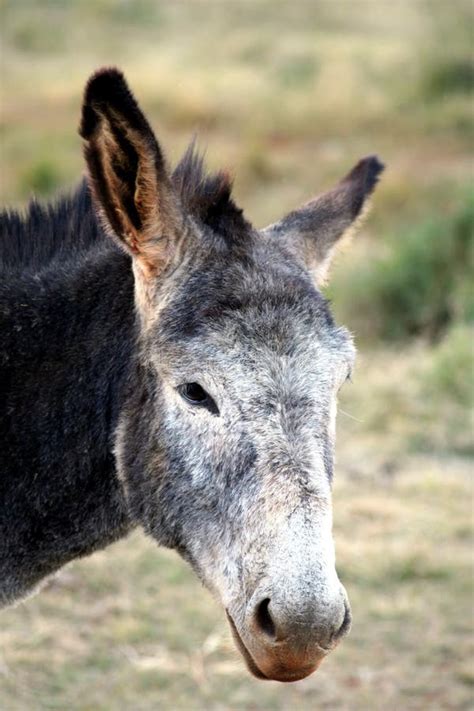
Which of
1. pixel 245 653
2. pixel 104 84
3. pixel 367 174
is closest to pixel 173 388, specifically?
pixel 245 653

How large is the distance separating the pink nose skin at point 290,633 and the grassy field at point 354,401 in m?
0.27

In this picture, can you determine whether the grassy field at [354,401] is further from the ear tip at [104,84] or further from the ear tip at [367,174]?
the ear tip at [104,84]

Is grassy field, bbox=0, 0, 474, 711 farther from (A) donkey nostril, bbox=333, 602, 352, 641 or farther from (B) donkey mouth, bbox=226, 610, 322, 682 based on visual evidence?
(A) donkey nostril, bbox=333, 602, 352, 641

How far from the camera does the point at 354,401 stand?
398 inches

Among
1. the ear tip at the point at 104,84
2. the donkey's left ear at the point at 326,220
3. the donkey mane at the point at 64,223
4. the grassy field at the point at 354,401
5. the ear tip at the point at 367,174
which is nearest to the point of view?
the ear tip at the point at 104,84

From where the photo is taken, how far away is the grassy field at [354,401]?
588 centimetres

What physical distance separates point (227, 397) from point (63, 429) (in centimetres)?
71

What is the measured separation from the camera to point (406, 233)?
13.6 metres

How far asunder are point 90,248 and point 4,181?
699 inches

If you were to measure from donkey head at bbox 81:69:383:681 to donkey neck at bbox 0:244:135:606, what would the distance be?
0.14 meters

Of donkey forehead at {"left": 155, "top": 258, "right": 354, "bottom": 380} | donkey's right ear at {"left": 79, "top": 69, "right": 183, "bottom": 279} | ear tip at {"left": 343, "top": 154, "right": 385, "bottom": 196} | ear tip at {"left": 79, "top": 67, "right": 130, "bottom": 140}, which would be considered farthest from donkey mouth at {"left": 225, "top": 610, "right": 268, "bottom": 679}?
ear tip at {"left": 343, "top": 154, "right": 385, "bottom": 196}

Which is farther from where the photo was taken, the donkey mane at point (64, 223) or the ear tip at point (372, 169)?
the ear tip at point (372, 169)

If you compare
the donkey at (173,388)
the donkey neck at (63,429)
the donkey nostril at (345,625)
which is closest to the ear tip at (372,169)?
the donkey at (173,388)

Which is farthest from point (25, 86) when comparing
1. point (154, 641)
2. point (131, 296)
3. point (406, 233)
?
point (131, 296)
